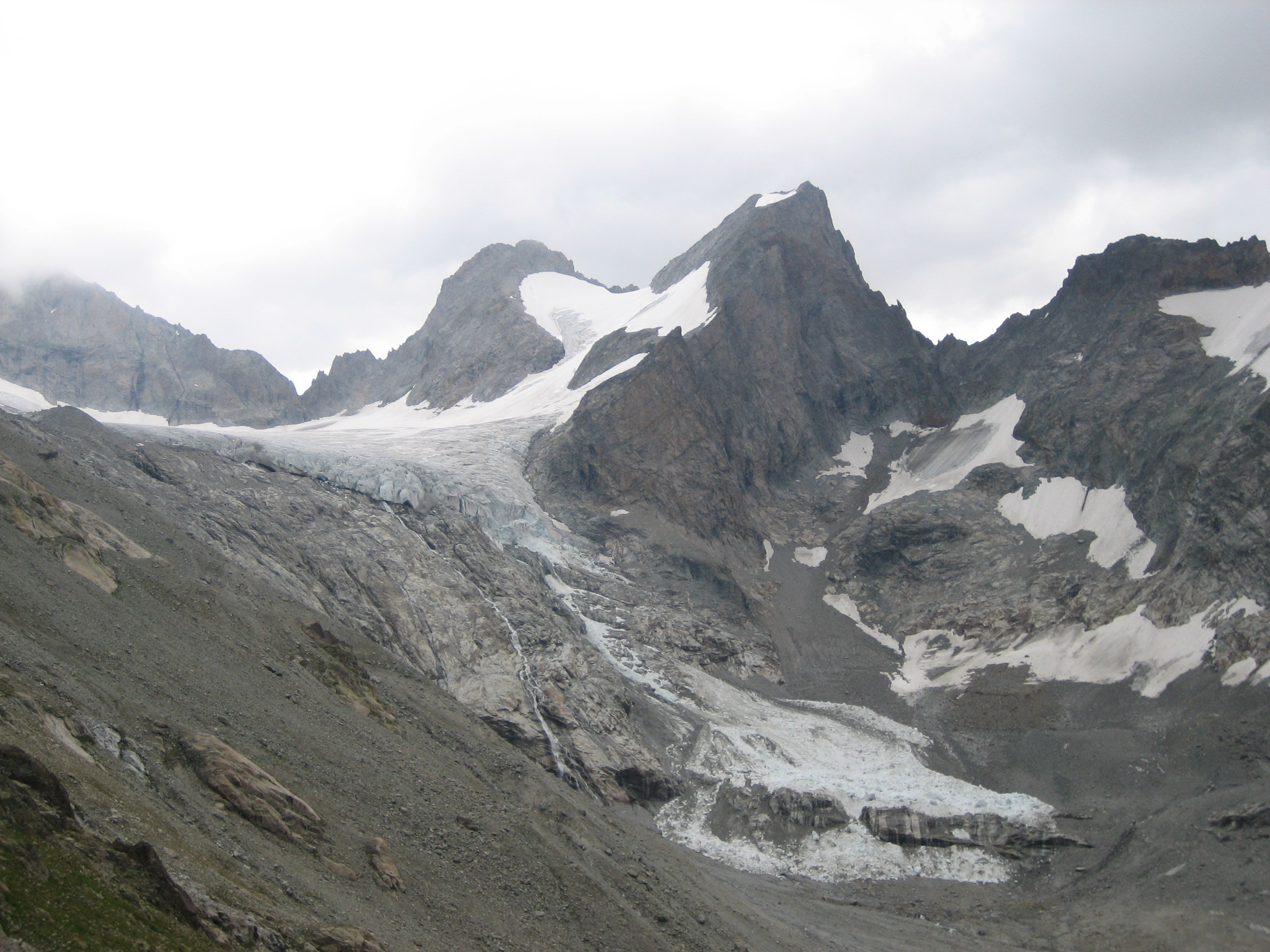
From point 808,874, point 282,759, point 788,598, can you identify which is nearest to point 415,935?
point 282,759

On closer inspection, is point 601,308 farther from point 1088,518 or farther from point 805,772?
point 805,772

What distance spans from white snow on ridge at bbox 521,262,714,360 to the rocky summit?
63.6 inches

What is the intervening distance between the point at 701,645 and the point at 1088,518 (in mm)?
31225

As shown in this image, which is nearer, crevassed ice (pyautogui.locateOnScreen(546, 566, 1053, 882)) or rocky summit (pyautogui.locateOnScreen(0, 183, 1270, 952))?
rocky summit (pyautogui.locateOnScreen(0, 183, 1270, 952))

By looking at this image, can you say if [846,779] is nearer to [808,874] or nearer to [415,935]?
[808,874]

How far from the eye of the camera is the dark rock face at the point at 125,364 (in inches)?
5133

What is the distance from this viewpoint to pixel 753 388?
91188mm

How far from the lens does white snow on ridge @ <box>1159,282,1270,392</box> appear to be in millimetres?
61250

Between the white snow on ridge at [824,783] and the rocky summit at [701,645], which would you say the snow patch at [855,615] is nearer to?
the rocky summit at [701,645]

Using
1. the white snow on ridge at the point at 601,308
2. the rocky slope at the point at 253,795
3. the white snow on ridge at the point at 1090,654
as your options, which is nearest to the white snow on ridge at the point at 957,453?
the white snow on ridge at the point at 1090,654

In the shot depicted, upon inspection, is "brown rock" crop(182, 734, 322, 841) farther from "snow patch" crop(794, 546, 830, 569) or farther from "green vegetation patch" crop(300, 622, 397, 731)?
"snow patch" crop(794, 546, 830, 569)

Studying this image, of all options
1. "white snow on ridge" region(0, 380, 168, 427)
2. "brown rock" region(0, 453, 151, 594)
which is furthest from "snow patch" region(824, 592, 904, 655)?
"white snow on ridge" region(0, 380, 168, 427)

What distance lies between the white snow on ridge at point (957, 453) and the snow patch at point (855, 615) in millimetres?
14648

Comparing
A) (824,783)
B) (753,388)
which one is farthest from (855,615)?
(753,388)
